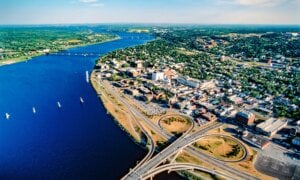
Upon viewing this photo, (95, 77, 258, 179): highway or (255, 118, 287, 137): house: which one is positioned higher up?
(255, 118, 287, 137): house

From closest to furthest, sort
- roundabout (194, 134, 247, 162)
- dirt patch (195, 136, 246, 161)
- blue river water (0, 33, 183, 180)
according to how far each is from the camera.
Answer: blue river water (0, 33, 183, 180)
roundabout (194, 134, 247, 162)
dirt patch (195, 136, 246, 161)

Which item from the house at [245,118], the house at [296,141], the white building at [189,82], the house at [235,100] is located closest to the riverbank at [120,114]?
the house at [245,118]

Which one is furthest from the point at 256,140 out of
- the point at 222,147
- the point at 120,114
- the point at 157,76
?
the point at 157,76

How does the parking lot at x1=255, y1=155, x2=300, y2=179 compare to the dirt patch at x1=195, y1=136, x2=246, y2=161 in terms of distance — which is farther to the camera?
the dirt patch at x1=195, y1=136, x2=246, y2=161

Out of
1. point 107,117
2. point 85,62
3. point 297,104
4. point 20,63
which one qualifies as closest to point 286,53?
point 297,104

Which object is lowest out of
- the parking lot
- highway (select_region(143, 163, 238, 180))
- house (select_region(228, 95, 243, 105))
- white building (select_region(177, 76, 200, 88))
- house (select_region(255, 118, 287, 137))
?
the parking lot

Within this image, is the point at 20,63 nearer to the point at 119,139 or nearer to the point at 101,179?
the point at 119,139

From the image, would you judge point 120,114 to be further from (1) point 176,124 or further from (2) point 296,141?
(2) point 296,141

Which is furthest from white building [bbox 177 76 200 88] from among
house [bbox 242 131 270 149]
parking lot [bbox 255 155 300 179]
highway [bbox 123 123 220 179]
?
parking lot [bbox 255 155 300 179]

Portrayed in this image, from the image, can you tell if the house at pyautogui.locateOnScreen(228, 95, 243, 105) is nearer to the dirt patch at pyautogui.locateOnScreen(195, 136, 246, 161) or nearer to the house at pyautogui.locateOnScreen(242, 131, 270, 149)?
the house at pyautogui.locateOnScreen(242, 131, 270, 149)

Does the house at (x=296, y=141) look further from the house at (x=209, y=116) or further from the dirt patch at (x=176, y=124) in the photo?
the dirt patch at (x=176, y=124)

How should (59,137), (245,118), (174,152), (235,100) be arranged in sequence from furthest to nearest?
(235,100) → (245,118) → (59,137) → (174,152)
